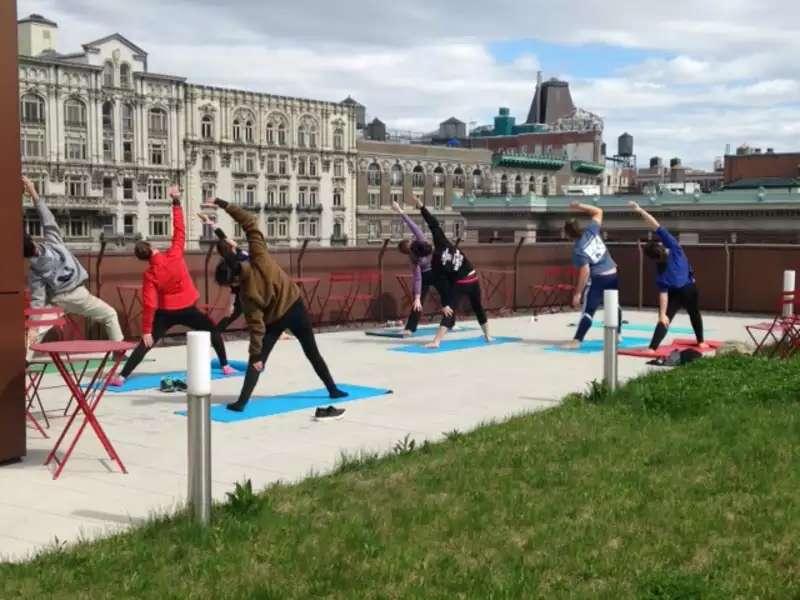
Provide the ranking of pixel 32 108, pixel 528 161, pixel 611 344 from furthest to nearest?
1. pixel 528 161
2. pixel 32 108
3. pixel 611 344

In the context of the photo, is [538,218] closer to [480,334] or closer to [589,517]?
[480,334]

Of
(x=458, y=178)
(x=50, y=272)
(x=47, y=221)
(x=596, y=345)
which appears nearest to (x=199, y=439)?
(x=47, y=221)

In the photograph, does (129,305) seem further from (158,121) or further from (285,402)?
(158,121)

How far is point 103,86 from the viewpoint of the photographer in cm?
8944

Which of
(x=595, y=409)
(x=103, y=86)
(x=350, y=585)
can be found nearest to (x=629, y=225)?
(x=103, y=86)

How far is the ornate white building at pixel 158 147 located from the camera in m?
85.3

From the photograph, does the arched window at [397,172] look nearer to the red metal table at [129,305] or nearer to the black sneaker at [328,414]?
the red metal table at [129,305]

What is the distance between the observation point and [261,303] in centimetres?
996

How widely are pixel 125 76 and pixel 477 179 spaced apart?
148 feet

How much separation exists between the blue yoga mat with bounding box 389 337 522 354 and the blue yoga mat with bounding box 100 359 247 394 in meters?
2.89

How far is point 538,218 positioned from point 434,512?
89.0m

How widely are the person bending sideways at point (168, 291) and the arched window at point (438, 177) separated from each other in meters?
103

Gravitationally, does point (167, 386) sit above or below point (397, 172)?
below

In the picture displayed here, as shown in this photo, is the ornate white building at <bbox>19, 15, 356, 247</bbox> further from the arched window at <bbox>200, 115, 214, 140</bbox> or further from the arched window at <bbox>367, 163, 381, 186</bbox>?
the arched window at <bbox>367, 163, 381, 186</bbox>
